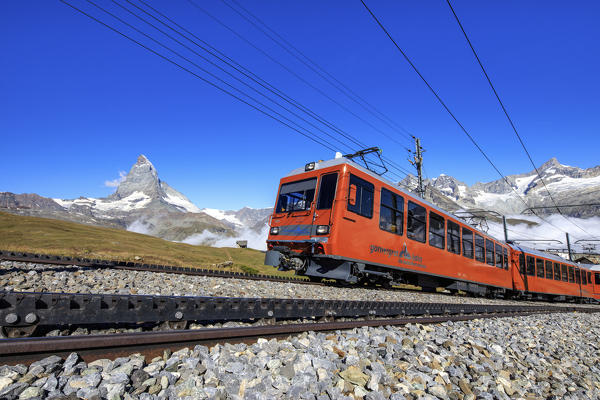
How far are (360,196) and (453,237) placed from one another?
6459 millimetres

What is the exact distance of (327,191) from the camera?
8875mm

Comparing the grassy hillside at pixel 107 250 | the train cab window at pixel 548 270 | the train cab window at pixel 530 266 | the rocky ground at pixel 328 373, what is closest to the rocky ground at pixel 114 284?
the rocky ground at pixel 328 373

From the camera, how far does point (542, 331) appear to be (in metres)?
6.59

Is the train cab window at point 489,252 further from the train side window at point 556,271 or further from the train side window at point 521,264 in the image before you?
the train side window at point 556,271

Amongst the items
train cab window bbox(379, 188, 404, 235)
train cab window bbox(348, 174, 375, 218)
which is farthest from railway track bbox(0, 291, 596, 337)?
train cab window bbox(379, 188, 404, 235)

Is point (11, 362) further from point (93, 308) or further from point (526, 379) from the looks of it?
point (526, 379)

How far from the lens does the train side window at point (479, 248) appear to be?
14.9 meters

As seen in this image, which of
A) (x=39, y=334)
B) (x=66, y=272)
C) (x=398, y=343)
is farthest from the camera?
(x=66, y=272)

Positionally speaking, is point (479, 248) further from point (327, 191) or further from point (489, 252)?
point (327, 191)

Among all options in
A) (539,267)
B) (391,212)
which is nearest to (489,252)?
(539,267)

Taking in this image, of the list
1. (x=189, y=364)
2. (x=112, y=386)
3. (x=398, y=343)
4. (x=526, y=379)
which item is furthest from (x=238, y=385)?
(x=526, y=379)

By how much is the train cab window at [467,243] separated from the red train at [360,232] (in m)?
0.05

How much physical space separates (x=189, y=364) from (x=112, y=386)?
56 cm

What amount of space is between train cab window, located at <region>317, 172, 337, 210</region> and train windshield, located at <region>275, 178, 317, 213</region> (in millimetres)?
347
